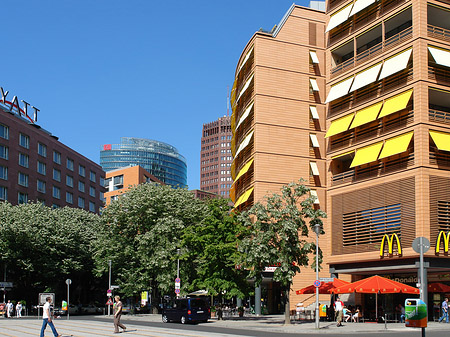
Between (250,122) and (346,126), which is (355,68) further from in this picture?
(250,122)

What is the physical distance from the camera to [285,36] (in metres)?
57.8

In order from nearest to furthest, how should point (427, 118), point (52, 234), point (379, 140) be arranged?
1. point (427, 118)
2. point (379, 140)
3. point (52, 234)

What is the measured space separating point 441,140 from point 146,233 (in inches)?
1105

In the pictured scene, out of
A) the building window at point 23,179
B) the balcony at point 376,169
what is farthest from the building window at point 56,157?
the balcony at point 376,169

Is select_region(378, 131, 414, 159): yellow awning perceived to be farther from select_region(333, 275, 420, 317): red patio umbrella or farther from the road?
the road

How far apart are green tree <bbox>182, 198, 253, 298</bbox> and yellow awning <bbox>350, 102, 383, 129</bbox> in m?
11.9

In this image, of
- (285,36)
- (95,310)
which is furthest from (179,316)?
(95,310)

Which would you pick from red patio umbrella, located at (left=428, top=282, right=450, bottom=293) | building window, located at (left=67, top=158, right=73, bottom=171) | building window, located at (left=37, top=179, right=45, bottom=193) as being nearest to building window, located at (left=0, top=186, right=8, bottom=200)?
building window, located at (left=37, top=179, right=45, bottom=193)

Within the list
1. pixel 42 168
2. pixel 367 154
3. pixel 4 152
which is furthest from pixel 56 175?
pixel 367 154

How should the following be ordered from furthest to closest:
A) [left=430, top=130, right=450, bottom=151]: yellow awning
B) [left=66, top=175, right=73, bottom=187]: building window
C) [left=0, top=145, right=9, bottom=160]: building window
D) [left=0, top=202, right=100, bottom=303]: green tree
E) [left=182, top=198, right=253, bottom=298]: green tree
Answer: [left=66, top=175, right=73, bottom=187]: building window, [left=0, top=145, right=9, bottom=160]: building window, [left=0, top=202, right=100, bottom=303]: green tree, [left=182, top=198, right=253, bottom=298]: green tree, [left=430, top=130, right=450, bottom=151]: yellow awning

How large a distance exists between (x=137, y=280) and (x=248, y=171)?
597 inches

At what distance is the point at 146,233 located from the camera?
54.7 m

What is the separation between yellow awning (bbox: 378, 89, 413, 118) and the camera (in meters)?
39.9

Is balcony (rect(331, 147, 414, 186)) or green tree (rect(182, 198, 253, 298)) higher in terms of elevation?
balcony (rect(331, 147, 414, 186))
